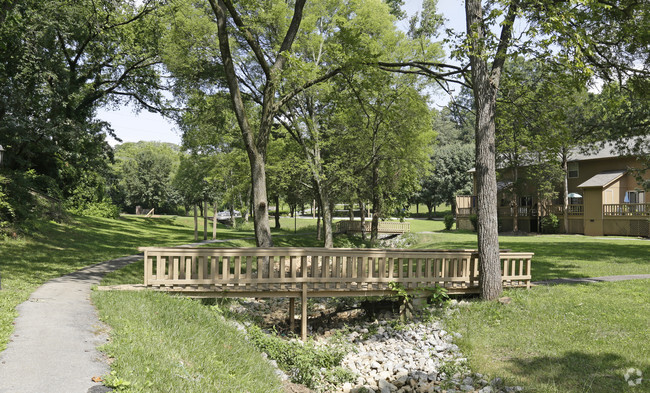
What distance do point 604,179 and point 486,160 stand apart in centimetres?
3001

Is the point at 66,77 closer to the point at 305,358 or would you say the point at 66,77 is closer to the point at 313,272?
the point at 313,272

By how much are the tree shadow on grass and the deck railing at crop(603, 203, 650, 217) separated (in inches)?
1208

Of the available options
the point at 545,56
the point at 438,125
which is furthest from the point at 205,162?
the point at 438,125

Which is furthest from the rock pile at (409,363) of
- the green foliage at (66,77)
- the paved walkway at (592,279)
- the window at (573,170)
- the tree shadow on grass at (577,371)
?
the window at (573,170)

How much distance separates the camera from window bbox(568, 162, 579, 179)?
39.2 metres

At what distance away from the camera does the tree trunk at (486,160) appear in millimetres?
11133

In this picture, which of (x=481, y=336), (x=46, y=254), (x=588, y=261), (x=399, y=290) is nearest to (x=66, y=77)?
(x=46, y=254)

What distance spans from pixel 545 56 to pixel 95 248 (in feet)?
57.3

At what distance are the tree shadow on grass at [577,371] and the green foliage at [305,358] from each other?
3.19 meters

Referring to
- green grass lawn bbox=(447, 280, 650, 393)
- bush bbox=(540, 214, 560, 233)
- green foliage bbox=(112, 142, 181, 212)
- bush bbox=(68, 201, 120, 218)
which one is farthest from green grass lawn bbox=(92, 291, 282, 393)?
green foliage bbox=(112, 142, 181, 212)

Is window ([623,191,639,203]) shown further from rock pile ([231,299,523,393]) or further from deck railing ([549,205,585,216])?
rock pile ([231,299,523,393])

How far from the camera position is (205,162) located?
40500 millimetres

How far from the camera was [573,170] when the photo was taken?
39469mm

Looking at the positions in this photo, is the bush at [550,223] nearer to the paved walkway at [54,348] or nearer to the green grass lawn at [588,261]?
→ the green grass lawn at [588,261]
